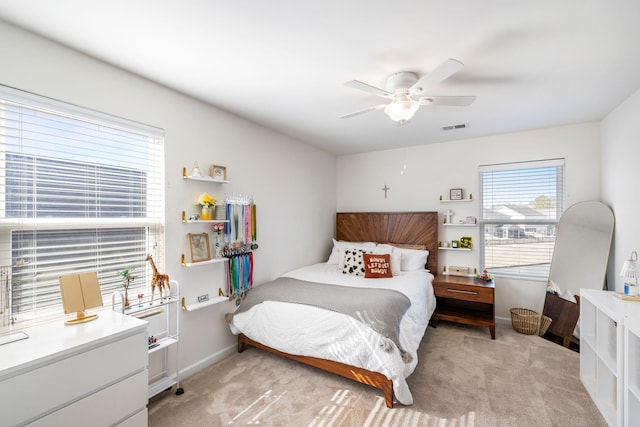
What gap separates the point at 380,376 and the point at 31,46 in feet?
10.2

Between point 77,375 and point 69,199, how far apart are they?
108 centimetres

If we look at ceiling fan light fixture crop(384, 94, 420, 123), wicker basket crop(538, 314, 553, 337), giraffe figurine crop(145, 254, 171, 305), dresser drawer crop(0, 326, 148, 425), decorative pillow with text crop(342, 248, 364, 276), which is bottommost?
wicker basket crop(538, 314, 553, 337)

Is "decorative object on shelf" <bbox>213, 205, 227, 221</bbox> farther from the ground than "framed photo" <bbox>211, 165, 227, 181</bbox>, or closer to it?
closer to it

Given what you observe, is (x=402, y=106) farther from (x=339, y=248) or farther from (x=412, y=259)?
(x=339, y=248)

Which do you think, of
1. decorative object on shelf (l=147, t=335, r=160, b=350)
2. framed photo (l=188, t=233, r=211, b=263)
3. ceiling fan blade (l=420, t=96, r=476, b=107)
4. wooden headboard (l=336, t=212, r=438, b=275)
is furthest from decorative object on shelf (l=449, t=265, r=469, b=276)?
decorative object on shelf (l=147, t=335, r=160, b=350)

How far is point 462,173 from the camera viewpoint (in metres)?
3.91

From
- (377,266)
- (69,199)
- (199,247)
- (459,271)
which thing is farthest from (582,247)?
(69,199)

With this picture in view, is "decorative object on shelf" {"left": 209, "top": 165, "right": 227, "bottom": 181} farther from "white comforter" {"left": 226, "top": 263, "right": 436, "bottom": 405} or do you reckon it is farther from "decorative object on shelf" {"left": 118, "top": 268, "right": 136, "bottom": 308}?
"white comforter" {"left": 226, "top": 263, "right": 436, "bottom": 405}

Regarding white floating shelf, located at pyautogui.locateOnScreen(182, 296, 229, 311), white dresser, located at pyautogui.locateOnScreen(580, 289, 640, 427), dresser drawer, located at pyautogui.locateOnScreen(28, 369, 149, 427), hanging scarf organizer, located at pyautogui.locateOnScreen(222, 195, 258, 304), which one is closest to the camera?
dresser drawer, located at pyautogui.locateOnScreen(28, 369, 149, 427)

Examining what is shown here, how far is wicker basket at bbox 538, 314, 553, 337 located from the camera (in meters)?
3.20

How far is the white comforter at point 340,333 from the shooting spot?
2.04 meters

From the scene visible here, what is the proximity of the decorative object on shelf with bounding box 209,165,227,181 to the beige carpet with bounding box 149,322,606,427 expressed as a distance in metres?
1.79

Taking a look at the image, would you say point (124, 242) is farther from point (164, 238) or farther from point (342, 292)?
point (342, 292)

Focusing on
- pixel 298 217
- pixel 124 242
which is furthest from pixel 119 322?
pixel 298 217
